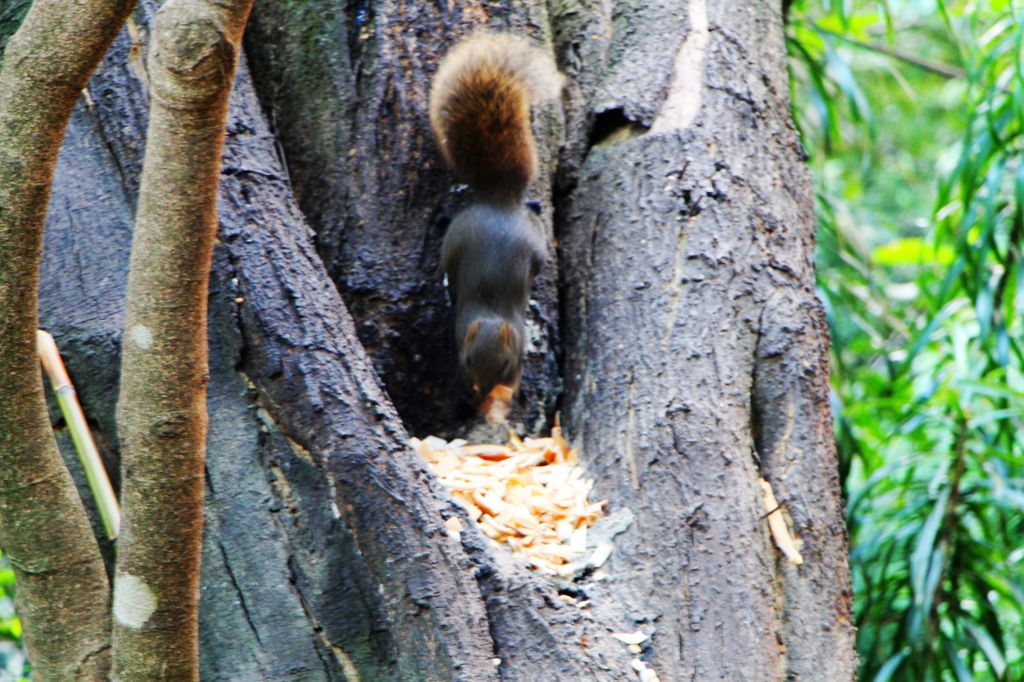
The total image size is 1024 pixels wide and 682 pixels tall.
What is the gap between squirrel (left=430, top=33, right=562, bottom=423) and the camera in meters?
2.13

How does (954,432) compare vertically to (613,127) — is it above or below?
below

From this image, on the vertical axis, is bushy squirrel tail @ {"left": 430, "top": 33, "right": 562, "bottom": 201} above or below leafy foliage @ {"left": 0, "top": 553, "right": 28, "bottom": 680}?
above

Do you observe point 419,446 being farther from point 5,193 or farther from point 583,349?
point 5,193

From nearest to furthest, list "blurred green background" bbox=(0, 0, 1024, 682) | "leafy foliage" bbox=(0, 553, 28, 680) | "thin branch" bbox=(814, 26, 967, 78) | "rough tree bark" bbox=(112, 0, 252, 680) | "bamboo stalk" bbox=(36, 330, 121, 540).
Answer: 1. "rough tree bark" bbox=(112, 0, 252, 680)
2. "bamboo stalk" bbox=(36, 330, 121, 540)
3. "leafy foliage" bbox=(0, 553, 28, 680)
4. "blurred green background" bbox=(0, 0, 1024, 682)
5. "thin branch" bbox=(814, 26, 967, 78)

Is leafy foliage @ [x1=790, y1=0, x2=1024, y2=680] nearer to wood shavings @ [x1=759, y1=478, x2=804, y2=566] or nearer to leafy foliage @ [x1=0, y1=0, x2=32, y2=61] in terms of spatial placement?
wood shavings @ [x1=759, y1=478, x2=804, y2=566]

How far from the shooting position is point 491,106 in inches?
85.4

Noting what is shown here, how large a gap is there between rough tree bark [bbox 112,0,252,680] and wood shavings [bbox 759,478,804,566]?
994 millimetres

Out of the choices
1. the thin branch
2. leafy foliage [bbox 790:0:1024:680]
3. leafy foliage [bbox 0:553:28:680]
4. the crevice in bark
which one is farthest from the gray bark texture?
leafy foliage [bbox 0:553:28:680]

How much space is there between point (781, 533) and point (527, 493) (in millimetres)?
453

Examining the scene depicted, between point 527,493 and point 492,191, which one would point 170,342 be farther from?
point 492,191

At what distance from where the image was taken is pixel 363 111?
205 cm

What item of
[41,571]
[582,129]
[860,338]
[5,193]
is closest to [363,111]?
[582,129]

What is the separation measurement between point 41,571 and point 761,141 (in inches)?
61.1

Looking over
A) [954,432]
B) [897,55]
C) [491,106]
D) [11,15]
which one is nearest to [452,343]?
[491,106]
